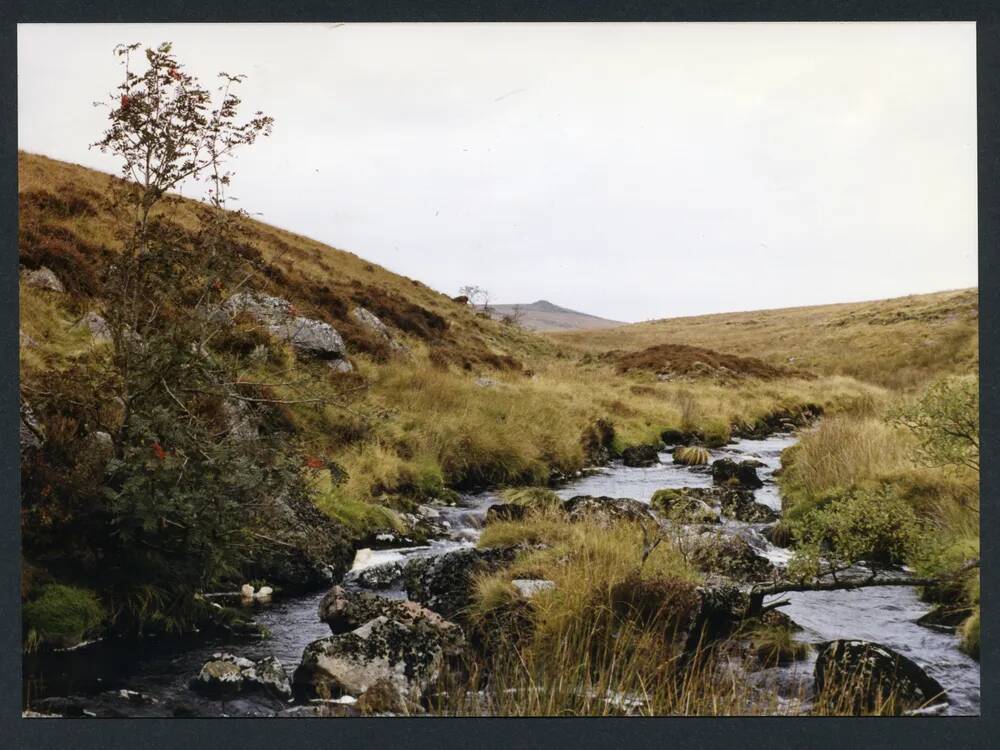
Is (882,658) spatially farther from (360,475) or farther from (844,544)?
(360,475)

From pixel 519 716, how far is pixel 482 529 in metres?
2.49

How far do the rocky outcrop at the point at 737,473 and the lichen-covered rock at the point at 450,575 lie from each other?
3438 millimetres

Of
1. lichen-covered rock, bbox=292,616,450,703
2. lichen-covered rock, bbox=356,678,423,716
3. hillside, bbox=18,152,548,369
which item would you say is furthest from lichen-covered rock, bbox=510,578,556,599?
hillside, bbox=18,152,548,369

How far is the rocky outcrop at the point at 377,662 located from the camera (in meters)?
4.23

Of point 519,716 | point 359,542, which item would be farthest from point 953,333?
point 359,542

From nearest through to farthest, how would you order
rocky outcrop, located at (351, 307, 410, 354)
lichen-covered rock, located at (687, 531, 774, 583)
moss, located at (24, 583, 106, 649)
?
moss, located at (24, 583, 106, 649) < lichen-covered rock, located at (687, 531, 774, 583) < rocky outcrop, located at (351, 307, 410, 354)

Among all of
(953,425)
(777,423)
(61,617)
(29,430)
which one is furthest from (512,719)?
(777,423)

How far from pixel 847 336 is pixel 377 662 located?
6782mm

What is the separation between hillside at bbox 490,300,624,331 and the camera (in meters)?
6.37

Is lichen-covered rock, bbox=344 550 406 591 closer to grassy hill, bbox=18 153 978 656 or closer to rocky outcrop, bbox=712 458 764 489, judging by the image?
grassy hill, bbox=18 153 978 656

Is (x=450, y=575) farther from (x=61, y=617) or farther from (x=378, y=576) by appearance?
(x=61, y=617)

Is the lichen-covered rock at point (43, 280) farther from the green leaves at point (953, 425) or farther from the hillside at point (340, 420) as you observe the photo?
the green leaves at point (953, 425)

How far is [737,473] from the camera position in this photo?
27.4 ft

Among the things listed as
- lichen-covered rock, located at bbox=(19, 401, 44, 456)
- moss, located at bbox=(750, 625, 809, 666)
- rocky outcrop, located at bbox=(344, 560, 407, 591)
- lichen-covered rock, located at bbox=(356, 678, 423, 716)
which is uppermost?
lichen-covered rock, located at bbox=(19, 401, 44, 456)
